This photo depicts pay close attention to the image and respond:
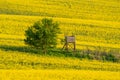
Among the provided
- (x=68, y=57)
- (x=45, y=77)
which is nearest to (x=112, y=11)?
(x=68, y=57)

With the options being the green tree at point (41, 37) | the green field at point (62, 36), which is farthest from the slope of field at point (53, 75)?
the green tree at point (41, 37)

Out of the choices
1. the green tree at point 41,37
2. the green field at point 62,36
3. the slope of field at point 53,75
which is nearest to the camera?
the slope of field at point 53,75

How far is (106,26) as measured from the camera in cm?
4600

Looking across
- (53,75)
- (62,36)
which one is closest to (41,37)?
(62,36)

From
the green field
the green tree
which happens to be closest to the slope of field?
the green field

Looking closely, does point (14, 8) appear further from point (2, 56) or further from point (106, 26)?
point (2, 56)

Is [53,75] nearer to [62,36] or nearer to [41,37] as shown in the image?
[41,37]

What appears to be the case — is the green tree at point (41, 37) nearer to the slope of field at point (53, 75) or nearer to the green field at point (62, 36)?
the green field at point (62, 36)

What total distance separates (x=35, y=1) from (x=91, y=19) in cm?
908

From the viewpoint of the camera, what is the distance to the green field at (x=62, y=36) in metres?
26.9

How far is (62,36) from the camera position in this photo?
41.2 metres

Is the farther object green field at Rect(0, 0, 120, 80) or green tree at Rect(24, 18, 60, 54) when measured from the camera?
green tree at Rect(24, 18, 60, 54)

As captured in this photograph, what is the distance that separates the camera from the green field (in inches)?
1058

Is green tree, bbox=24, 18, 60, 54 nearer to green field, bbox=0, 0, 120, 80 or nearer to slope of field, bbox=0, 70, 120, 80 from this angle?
green field, bbox=0, 0, 120, 80
